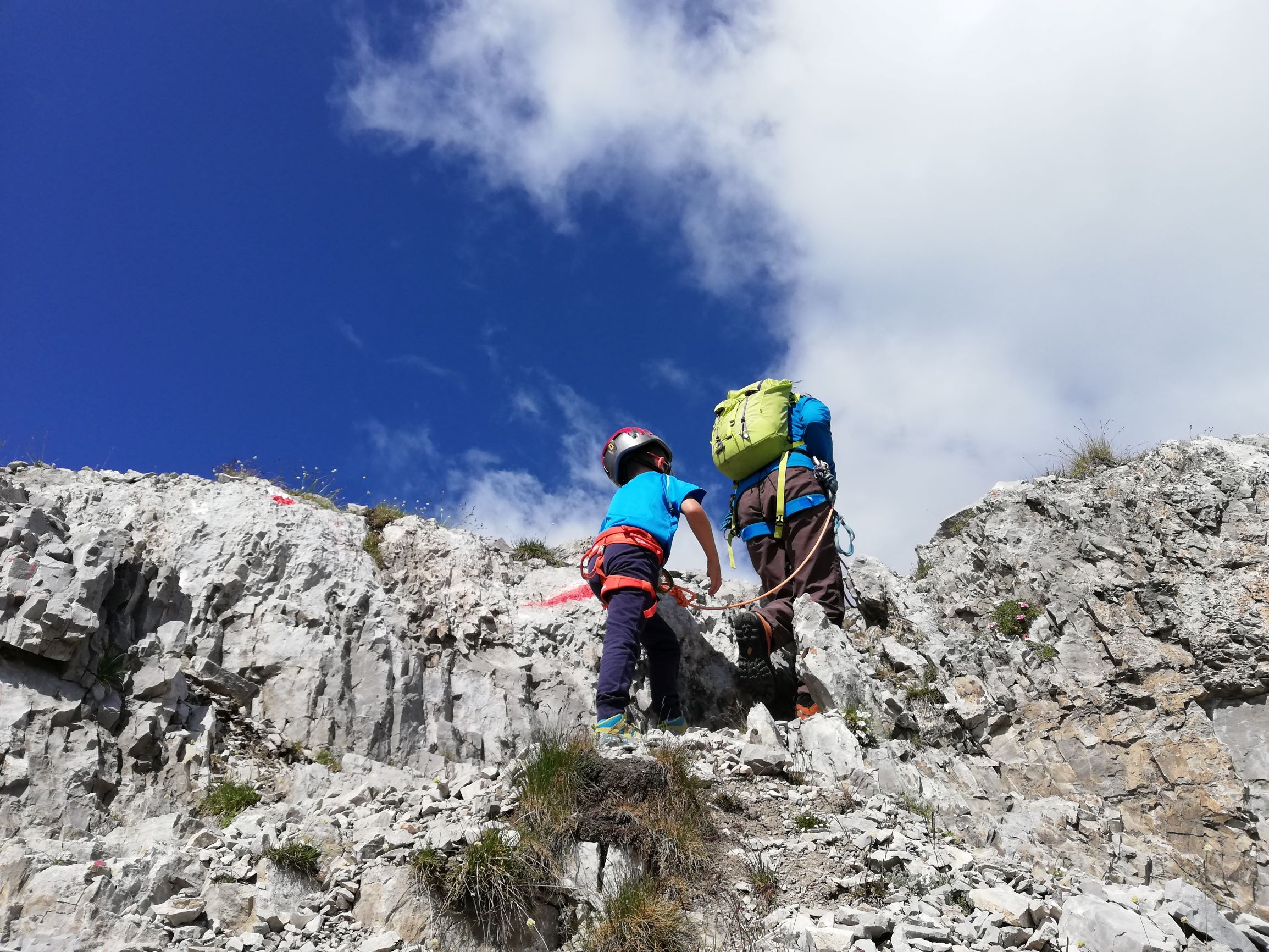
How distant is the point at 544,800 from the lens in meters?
5.68

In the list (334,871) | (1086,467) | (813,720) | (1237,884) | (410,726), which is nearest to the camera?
(334,871)

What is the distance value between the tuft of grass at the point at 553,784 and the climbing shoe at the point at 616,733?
343 millimetres

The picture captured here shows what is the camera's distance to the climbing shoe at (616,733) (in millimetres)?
6586

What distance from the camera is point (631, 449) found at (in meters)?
8.64

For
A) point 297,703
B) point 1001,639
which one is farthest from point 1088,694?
point 297,703

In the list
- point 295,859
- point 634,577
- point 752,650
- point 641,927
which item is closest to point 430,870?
point 295,859

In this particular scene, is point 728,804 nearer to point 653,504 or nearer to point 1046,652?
point 653,504

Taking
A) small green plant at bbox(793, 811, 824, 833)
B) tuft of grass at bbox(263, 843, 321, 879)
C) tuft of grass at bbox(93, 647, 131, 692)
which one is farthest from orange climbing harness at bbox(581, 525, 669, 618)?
tuft of grass at bbox(93, 647, 131, 692)

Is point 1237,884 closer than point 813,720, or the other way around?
point 1237,884

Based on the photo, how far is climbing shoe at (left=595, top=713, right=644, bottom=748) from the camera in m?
6.59

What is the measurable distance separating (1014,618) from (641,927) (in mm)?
5729

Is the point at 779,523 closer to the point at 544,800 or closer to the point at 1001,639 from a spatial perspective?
the point at 1001,639

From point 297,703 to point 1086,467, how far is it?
9112mm

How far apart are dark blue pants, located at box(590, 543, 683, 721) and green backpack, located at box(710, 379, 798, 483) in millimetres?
2002
